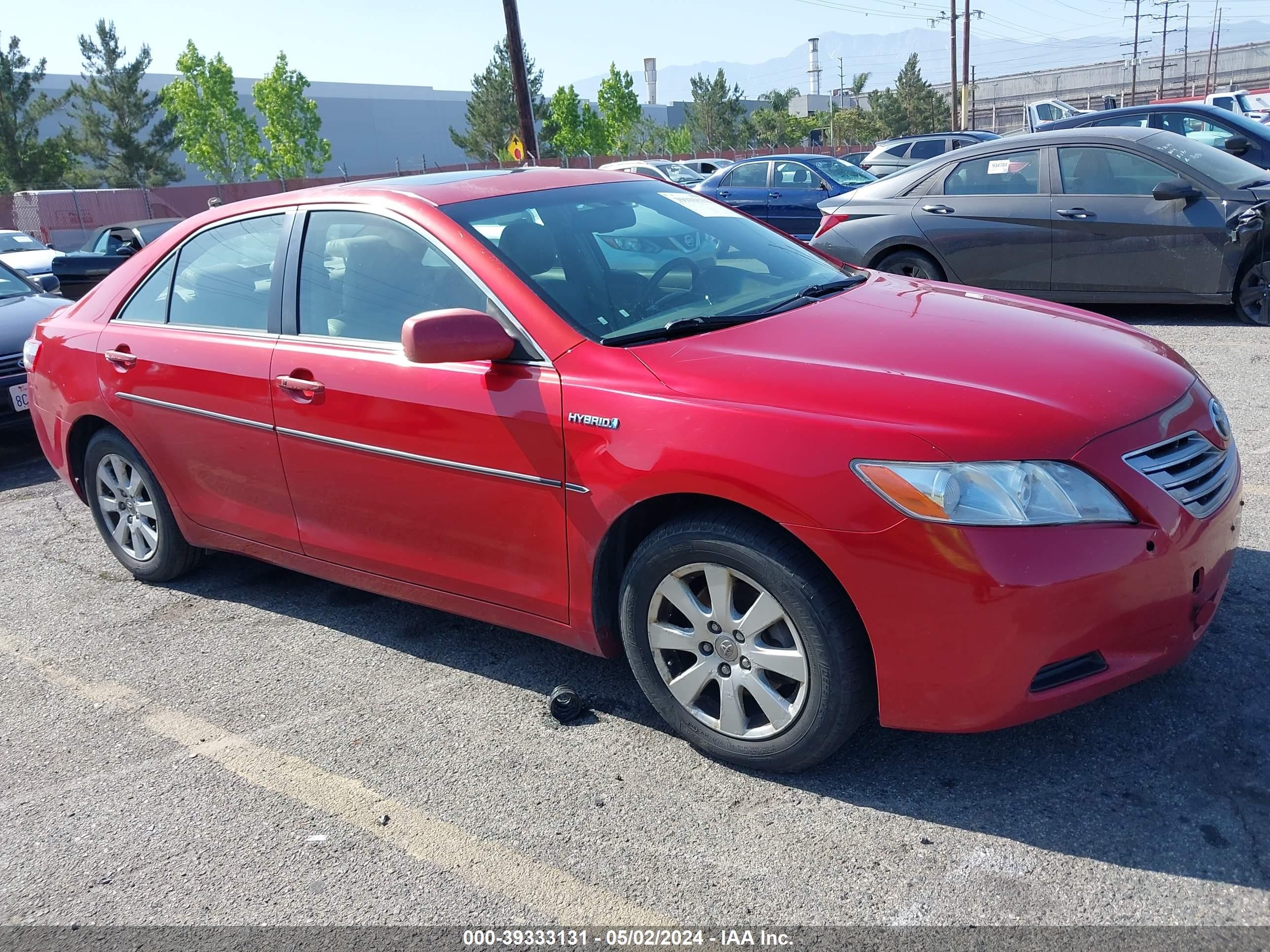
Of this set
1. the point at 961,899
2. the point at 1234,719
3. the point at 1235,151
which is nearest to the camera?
the point at 961,899

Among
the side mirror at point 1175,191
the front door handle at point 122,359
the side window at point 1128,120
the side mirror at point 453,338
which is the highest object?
the side window at point 1128,120

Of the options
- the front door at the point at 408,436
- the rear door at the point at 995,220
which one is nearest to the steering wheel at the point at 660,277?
the front door at the point at 408,436

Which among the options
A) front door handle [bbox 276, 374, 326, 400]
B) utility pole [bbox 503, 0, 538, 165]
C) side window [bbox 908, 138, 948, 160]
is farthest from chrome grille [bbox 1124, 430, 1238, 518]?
utility pole [bbox 503, 0, 538, 165]

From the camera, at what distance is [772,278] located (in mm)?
3879

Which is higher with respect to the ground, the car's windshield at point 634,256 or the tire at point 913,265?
the car's windshield at point 634,256

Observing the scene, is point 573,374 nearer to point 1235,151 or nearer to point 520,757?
point 520,757

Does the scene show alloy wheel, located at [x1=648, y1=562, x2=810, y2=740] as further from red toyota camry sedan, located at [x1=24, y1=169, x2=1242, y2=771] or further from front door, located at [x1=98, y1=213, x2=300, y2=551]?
front door, located at [x1=98, y1=213, x2=300, y2=551]

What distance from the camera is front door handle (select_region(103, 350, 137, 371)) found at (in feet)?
14.6

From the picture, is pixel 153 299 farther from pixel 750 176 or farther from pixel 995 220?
pixel 750 176

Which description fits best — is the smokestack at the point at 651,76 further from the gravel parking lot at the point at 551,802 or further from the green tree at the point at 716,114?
the gravel parking lot at the point at 551,802

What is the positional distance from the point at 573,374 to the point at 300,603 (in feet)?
6.85

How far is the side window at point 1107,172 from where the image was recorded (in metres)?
7.95

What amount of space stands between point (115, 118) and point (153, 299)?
5446 centimetres

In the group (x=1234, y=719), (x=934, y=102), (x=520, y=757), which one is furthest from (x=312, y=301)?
(x=934, y=102)
